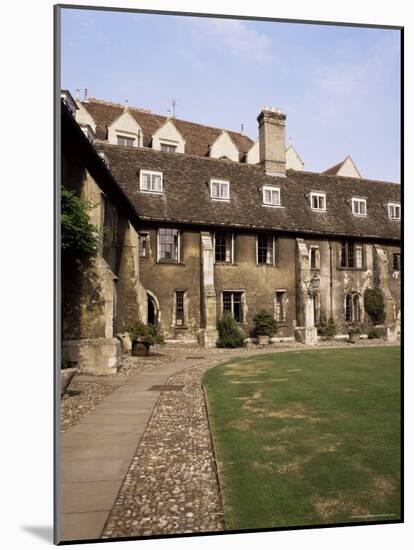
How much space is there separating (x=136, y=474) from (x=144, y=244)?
20.2 ft

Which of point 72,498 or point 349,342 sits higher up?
point 349,342

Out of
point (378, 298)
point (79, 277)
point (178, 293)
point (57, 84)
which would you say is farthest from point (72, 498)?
point (178, 293)

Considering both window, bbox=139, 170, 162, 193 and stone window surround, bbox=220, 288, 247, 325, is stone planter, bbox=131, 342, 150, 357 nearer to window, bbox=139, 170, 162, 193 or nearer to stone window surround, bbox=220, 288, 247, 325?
stone window surround, bbox=220, 288, 247, 325

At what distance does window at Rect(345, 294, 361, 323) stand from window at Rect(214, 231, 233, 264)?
10.3 ft

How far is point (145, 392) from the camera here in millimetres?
5746

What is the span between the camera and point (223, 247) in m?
10.4

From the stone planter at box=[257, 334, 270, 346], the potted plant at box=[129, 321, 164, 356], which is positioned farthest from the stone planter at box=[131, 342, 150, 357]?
the stone planter at box=[257, 334, 270, 346]

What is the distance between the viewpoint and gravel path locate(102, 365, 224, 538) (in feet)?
11.1

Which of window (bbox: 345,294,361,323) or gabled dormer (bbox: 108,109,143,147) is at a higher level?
gabled dormer (bbox: 108,109,143,147)

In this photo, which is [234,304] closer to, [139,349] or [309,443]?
[139,349]

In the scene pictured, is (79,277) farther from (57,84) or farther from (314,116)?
(314,116)

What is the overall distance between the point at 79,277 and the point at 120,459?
435 centimetres

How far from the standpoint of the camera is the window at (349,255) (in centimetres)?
862

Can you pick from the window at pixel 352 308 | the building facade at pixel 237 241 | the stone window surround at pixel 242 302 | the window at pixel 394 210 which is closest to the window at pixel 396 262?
the window at pixel 394 210
